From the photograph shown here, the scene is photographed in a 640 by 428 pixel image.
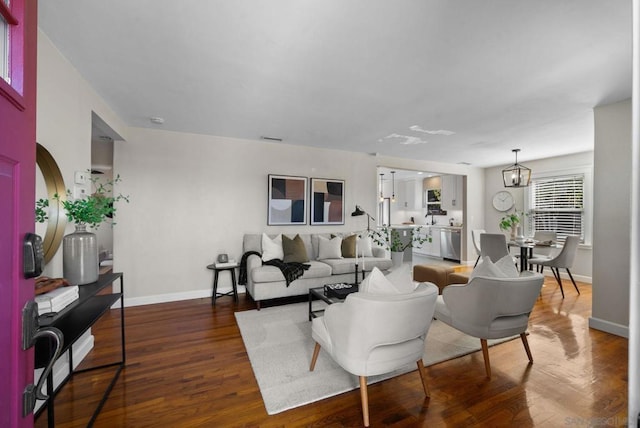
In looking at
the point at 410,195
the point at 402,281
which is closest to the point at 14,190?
the point at 402,281

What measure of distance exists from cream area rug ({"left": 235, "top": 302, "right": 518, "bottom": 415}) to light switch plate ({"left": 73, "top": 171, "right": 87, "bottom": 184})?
208cm

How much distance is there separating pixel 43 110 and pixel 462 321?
3532 mm

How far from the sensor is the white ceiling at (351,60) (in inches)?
66.6

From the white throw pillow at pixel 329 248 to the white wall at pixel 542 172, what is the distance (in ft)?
14.7

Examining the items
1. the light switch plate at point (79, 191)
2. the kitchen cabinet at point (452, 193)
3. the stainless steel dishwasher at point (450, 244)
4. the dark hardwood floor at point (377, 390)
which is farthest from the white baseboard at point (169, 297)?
the kitchen cabinet at point (452, 193)

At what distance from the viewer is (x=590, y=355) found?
2.57m

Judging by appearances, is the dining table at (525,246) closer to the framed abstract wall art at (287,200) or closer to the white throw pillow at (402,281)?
the framed abstract wall art at (287,200)

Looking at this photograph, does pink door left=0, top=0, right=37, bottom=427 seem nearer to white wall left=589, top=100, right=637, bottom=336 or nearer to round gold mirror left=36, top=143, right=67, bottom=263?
round gold mirror left=36, top=143, right=67, bottom=263

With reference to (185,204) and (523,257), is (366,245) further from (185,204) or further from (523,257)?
(185,204)

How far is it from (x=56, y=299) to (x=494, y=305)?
2.86m

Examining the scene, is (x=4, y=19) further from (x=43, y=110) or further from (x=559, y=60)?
(x=559, y=60)

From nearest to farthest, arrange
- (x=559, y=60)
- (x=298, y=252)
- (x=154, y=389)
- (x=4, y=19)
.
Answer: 1. (x=4, y=19)
2. (x=154, y=389)
3. (x=559, y=60)
4. (x=298, y=252)

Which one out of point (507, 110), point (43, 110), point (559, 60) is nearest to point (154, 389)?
point (43, 110)

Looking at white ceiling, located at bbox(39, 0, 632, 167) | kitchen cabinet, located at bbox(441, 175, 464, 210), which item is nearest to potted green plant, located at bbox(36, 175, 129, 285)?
white ceiling, located at bbox(39, 0, 632, 167)
